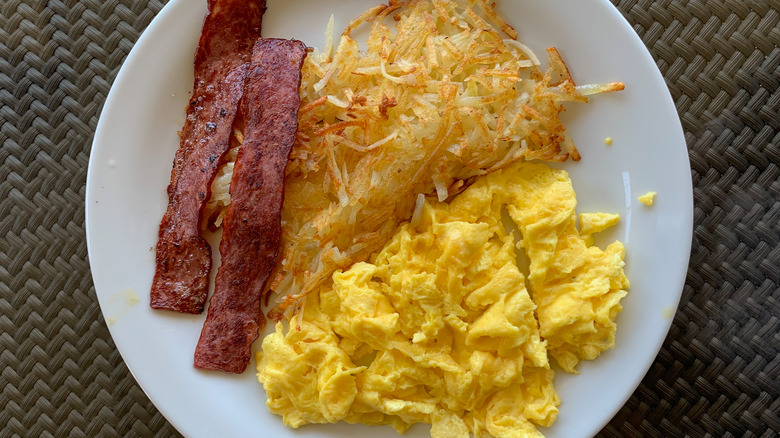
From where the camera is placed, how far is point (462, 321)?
2.25 metres

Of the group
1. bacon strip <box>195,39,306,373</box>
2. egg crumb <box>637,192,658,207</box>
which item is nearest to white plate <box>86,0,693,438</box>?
egg crumb <box>637,192,658,207</box>

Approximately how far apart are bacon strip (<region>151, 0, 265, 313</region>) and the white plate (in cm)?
7

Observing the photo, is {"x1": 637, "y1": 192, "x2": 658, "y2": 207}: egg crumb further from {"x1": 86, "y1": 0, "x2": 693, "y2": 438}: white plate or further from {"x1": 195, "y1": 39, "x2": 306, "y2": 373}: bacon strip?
{"x1": 195, "y1": 39, "x2": 306, "y2": 373}: bacon strip

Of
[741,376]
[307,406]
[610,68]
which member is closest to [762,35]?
[610,68]

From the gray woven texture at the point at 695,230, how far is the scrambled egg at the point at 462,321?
66 centimetres

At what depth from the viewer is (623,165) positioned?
2.38m

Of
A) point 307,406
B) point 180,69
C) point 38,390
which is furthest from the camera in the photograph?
point 38,390

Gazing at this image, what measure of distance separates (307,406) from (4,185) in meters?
1.88

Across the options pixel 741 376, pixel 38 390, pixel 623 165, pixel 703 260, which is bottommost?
pixel 38 390

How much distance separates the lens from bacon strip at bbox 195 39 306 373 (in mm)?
2314

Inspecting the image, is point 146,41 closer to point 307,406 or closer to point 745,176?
point 307,406

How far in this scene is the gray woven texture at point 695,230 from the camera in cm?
263

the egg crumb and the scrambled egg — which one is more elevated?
the egg crumb

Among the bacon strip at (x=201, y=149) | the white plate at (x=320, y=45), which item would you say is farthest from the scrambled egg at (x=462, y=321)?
the bacon strip at (x=201, y=149)
